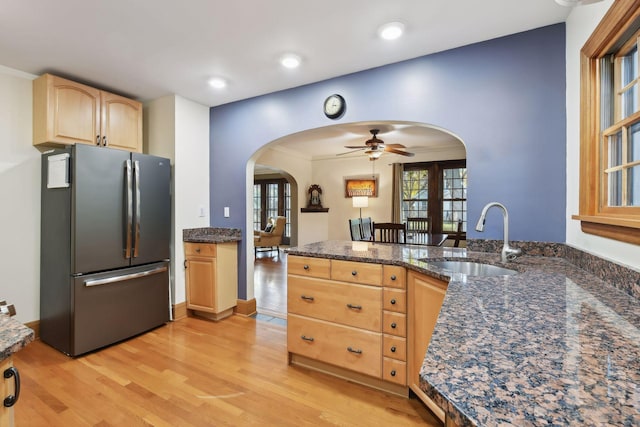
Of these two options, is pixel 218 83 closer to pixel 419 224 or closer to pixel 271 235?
pixel 271 235

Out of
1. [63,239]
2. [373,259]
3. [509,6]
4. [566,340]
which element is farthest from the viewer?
[63,239]

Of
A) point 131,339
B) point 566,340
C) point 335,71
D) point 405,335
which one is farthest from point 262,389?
point 335,71

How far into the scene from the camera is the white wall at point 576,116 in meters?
1.47

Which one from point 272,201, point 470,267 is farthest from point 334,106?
point 272,201

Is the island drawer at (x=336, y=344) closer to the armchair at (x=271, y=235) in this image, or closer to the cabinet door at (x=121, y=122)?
the cabinet door at (x=121, y=122)

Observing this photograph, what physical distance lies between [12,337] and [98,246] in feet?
6.55

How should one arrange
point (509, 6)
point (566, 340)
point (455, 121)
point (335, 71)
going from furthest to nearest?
point (335, 71) < point (455, 121) < point (509, 6) < point (566, 340)

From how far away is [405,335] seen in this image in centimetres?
183

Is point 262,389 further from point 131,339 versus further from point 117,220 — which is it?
point 117,220

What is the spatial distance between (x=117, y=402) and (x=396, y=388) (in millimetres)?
1730

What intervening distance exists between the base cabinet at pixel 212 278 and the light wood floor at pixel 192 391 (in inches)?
22.6

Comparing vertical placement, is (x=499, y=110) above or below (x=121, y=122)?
below

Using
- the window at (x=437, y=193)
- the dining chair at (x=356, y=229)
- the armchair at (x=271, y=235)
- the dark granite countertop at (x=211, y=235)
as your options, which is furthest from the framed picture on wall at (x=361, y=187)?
the dark granite countertop at (x=211, y=235)

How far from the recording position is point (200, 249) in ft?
10.5
